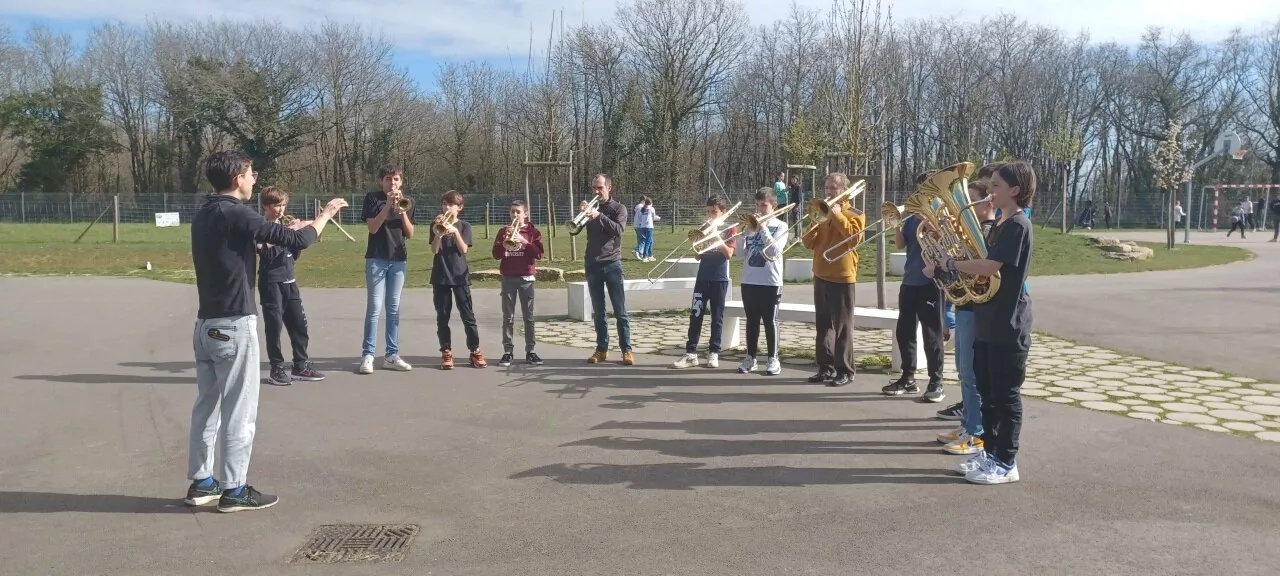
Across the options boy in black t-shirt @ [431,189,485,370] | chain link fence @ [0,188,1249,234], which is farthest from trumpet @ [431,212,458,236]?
chain link fence @ [0,188,1249,234]

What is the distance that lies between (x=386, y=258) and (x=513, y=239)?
1.23m

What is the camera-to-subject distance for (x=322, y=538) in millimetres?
4258

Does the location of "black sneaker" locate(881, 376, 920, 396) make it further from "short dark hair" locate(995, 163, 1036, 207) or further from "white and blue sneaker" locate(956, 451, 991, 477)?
"short dark hair" locate(995, 163, 1036, 207)

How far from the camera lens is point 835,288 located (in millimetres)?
7625

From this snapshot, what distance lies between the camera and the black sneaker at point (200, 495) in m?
4.66

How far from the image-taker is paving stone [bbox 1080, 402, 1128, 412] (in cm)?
675

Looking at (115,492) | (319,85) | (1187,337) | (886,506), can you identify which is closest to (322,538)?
(115,492)

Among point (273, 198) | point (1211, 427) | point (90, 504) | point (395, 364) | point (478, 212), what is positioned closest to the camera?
point (90, 504)

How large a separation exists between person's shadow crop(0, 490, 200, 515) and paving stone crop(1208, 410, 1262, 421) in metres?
6.82

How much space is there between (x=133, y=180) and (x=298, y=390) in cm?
5809

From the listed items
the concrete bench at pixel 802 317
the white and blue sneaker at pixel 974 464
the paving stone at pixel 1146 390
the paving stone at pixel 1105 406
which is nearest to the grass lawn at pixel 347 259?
the concrete bench at pixel 802 317

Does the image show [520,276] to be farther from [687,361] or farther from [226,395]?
[226,395]

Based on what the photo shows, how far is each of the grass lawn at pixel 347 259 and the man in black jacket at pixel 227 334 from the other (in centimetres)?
1189

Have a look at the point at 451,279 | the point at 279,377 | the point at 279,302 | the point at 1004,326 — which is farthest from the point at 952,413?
the point at 279,302
